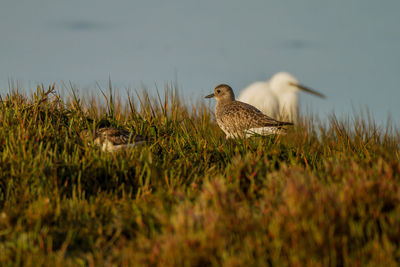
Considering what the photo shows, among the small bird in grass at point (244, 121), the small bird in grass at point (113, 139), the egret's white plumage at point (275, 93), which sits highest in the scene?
the egret's white plumage at point (275, 93)

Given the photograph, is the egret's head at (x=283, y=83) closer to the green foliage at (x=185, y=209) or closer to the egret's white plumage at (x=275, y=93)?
the egret's white plumage at (x=275, y=93)

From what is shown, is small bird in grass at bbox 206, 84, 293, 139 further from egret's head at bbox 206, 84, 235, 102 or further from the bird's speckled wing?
egret's head at bbox 206, 84, 235, 102

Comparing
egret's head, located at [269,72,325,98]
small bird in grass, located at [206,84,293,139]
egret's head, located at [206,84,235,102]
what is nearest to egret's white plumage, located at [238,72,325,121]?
egret's head, located at [269,72,325,98]

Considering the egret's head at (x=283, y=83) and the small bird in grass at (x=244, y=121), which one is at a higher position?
the egret's head at (x=283, y=83)

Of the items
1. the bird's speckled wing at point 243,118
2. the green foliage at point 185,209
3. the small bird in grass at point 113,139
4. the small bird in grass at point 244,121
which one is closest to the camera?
the green foliage at point 185,209

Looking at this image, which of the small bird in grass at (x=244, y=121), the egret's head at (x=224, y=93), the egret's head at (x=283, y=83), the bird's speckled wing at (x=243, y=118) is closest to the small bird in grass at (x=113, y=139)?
the small bird in grass at (x=244, y=121)

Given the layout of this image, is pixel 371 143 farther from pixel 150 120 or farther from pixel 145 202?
pixel 145 202

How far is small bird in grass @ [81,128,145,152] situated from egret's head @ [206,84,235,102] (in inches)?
139

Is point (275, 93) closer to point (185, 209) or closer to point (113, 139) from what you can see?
point (113, 139)

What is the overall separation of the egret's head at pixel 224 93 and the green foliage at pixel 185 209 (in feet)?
10.6

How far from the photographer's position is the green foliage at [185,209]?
3270 millimetres

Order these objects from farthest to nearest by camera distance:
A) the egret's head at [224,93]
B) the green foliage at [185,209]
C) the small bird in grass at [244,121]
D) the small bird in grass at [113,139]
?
the egret's head at [224,93] → the small bird in grass at [244,121] → the small bird in grass at [113,139] → the green foliage at [185,209]

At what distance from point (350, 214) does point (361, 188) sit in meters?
0.32

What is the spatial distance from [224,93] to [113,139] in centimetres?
409
